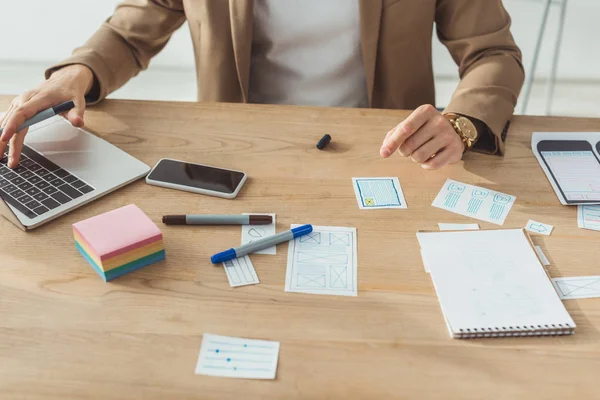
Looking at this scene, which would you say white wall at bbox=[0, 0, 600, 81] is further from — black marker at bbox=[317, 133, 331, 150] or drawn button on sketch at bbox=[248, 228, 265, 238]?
drawn button on sketch at bbox=[248, 228, 265, 238]

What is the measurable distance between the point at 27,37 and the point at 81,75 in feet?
5.87

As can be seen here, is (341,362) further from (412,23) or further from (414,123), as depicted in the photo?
(412,23)

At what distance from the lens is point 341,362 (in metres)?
0.73

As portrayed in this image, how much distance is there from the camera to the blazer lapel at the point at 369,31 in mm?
1274

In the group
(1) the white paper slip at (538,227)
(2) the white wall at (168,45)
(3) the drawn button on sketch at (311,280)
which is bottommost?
(2) the white wall at (168,45)

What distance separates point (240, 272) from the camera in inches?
33.5

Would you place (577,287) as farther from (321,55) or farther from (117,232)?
(321,55)

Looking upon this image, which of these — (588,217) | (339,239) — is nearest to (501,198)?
(588,217)

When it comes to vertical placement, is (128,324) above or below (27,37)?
above

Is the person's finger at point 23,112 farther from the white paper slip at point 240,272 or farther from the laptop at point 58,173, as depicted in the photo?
the white paper slip at point 240,272

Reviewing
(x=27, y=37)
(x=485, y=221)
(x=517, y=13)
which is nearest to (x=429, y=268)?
(x=485, y=221)

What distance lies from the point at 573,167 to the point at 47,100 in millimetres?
935

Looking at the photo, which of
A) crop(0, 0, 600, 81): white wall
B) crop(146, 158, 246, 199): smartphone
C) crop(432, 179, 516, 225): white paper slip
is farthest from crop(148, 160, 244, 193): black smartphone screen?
crop(0, 0, 600, 81): white wall

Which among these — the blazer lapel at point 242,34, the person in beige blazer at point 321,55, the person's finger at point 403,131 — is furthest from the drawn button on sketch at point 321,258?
the blazer lapel at point 242,34
